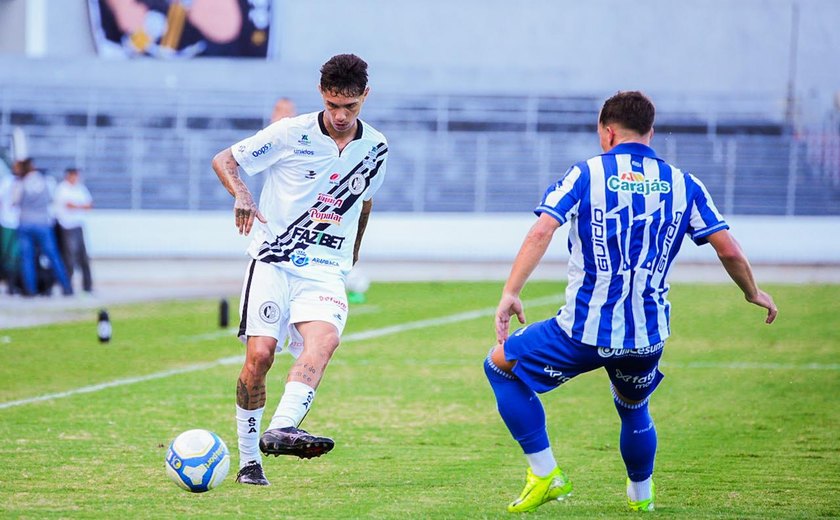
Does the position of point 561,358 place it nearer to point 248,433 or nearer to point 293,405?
point 293,405

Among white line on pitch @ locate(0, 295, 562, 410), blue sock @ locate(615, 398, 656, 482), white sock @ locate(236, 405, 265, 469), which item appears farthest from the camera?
white line on pitch @ locate(0, 295, 562, 410)

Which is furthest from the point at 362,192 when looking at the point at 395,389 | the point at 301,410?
the point at 395,389

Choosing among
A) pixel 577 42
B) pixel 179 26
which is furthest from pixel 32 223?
pixel 577 42

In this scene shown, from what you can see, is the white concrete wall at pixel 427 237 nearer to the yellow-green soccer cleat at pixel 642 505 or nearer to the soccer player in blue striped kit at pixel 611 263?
the yellow-green soccer cleat at pixel 642 505

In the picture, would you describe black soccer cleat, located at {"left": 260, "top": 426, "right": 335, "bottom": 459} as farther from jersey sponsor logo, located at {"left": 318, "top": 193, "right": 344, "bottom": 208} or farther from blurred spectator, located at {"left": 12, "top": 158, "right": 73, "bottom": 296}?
blurred spectator, located at {"left": 12, "top": 158, "right": 73, "bottom": 296}

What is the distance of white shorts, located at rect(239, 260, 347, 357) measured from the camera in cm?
638

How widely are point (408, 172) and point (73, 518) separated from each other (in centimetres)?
2635

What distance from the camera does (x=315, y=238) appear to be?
21.5 feet

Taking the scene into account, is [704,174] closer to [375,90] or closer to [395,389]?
[375,90]

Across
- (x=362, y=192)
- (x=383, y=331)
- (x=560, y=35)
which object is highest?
(x=560, y=35)

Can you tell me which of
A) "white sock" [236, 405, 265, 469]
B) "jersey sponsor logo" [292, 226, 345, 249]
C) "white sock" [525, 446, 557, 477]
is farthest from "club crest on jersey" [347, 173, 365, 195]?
"white sock" [525, 446, 557, 477]

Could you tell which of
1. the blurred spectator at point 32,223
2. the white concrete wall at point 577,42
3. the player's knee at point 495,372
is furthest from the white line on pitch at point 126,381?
the white concrete wall at point 577,42

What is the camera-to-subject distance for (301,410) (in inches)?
237

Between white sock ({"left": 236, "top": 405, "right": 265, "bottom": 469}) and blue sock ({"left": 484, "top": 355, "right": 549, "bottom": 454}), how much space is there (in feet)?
4.63
